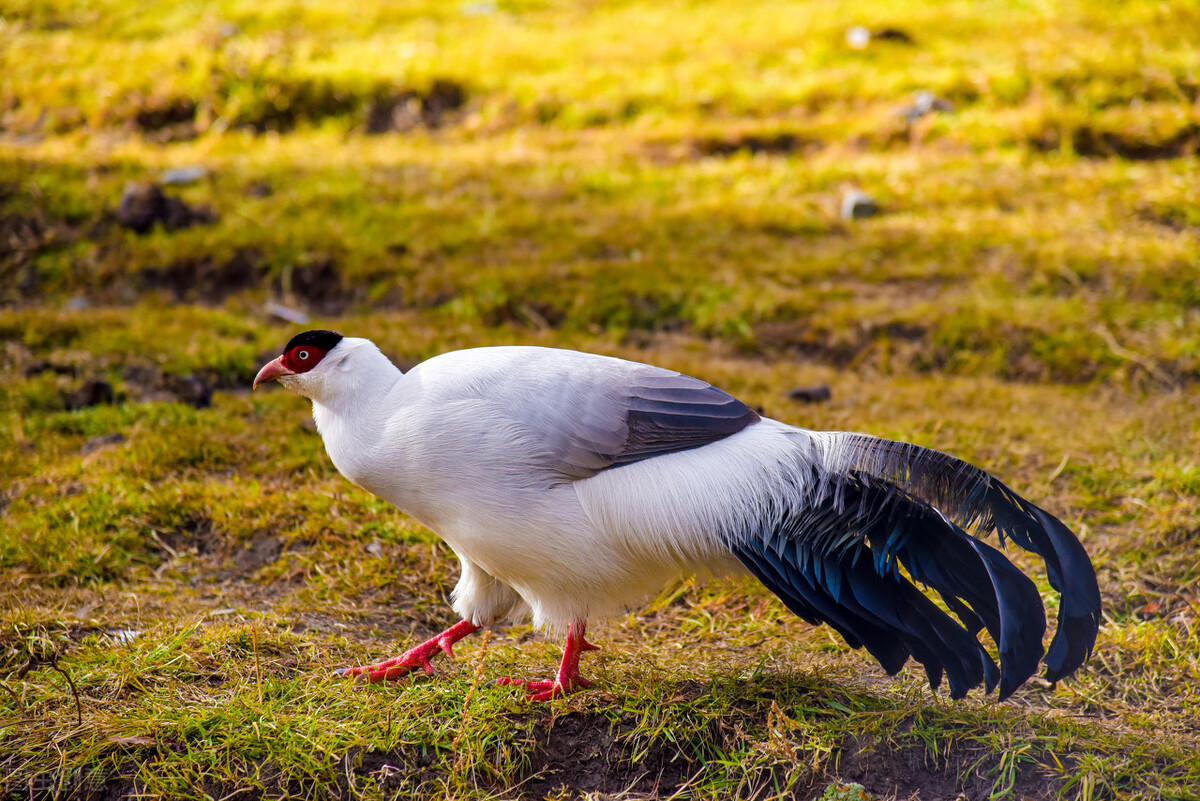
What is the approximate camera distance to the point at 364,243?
645 centimetres

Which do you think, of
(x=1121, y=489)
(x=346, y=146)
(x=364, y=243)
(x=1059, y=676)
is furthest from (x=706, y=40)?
(x=1059, y=676)

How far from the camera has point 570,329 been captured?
223 inches

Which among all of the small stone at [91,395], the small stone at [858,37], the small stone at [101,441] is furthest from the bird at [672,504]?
the small stone at [858,37]

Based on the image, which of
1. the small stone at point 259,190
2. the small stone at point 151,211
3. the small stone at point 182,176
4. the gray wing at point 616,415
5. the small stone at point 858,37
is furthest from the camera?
the small stone at point 858,37

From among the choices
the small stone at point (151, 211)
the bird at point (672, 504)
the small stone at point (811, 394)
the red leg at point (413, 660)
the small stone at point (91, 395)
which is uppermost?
the small stone at point (151, 211)

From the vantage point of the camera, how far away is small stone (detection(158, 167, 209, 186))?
7473mm

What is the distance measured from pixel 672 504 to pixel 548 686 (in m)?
0.64

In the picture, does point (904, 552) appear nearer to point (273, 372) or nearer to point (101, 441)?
point (273, 372)

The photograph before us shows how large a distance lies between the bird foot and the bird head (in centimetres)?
104

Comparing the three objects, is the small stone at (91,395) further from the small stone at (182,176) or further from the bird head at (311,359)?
the small stone at (182,176)

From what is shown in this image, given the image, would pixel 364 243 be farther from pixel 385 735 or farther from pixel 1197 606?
pixel 1197 606

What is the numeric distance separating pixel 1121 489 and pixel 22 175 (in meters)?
7.43

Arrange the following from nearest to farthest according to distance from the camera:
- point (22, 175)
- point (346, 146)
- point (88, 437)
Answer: point (88, 437) < point (22, 175) < point (346, 146)

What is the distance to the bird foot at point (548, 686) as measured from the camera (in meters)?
2.75
